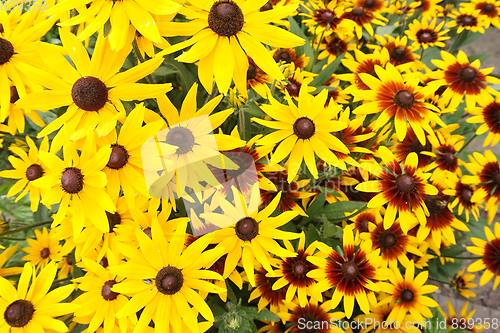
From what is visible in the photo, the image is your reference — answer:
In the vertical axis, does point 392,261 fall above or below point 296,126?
below

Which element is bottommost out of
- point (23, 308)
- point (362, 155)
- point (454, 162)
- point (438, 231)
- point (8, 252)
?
point (23, 308)

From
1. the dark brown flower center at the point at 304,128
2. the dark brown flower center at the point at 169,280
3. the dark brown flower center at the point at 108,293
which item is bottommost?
the dark brown flower center at the point at 108,293

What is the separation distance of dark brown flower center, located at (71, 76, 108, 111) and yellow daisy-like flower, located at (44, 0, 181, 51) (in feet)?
0.35

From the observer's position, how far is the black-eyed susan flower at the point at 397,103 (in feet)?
2.63

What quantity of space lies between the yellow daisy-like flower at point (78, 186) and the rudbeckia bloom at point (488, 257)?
117 cm

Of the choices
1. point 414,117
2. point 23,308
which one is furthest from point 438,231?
point 23,308

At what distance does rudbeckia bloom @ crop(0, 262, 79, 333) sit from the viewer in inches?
28.7

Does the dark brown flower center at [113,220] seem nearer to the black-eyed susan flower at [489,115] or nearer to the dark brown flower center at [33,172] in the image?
the dark brown flower center at [33,172]

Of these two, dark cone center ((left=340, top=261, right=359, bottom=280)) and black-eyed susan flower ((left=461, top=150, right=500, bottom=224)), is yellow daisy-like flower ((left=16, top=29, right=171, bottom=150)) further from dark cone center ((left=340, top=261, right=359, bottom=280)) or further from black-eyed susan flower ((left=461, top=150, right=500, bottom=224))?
black-eyed susan flower ((left=461, top=150, right=500, bottom=224))

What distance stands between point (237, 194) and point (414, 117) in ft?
1.65

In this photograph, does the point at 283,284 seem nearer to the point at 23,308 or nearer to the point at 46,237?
the point at 23,308

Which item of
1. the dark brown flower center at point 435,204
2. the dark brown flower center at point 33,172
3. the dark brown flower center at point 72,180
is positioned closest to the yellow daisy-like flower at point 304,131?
the dark brown flower center at point 72,180

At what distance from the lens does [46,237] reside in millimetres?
1119

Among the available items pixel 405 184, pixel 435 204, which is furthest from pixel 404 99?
pixel 435 204
